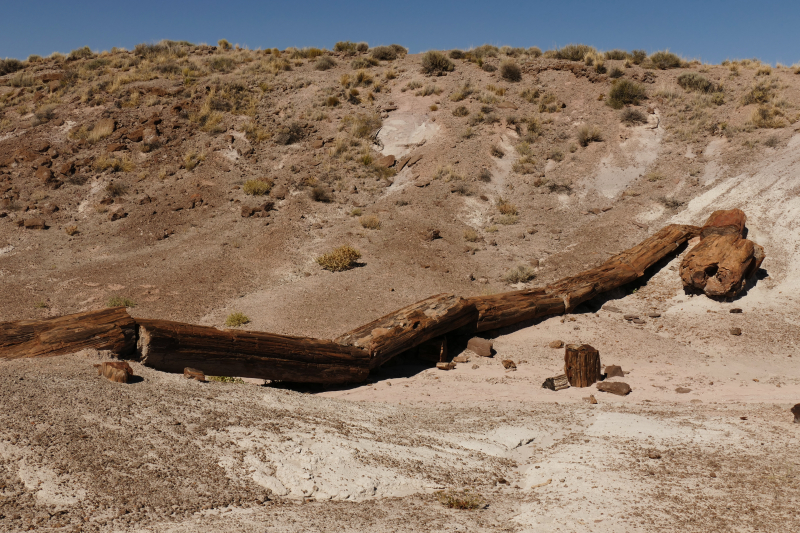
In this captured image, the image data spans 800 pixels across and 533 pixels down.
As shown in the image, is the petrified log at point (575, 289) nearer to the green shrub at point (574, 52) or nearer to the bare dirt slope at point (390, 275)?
the bare dirt slope at point (390, 275)

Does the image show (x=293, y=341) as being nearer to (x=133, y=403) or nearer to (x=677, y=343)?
(x=133, y=403)

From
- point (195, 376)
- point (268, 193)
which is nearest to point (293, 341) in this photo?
point (195, 376)

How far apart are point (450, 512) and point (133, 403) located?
378cm

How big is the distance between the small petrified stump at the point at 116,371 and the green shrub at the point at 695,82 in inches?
1078

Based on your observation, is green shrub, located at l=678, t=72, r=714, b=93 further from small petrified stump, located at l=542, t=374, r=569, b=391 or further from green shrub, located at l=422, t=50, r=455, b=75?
small petrified stump, located at l=542, t=374, r=569, b=391

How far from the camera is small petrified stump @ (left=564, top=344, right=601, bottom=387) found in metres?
9.76

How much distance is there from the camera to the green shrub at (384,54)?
34.0 meters

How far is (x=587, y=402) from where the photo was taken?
888cm

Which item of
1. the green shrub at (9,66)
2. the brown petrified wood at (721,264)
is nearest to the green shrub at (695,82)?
the brown petrified wood at (721,264)

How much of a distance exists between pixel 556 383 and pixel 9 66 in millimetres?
39150

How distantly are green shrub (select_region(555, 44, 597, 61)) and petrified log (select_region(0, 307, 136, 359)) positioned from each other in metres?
30.3

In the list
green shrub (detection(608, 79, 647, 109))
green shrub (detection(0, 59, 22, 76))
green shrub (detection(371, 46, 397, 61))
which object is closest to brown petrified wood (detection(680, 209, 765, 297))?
green shrub (detection(608, 79, 647, 109))

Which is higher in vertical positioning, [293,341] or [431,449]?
[293,341]

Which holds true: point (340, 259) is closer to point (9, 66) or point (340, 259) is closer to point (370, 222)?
point (370, 222)
